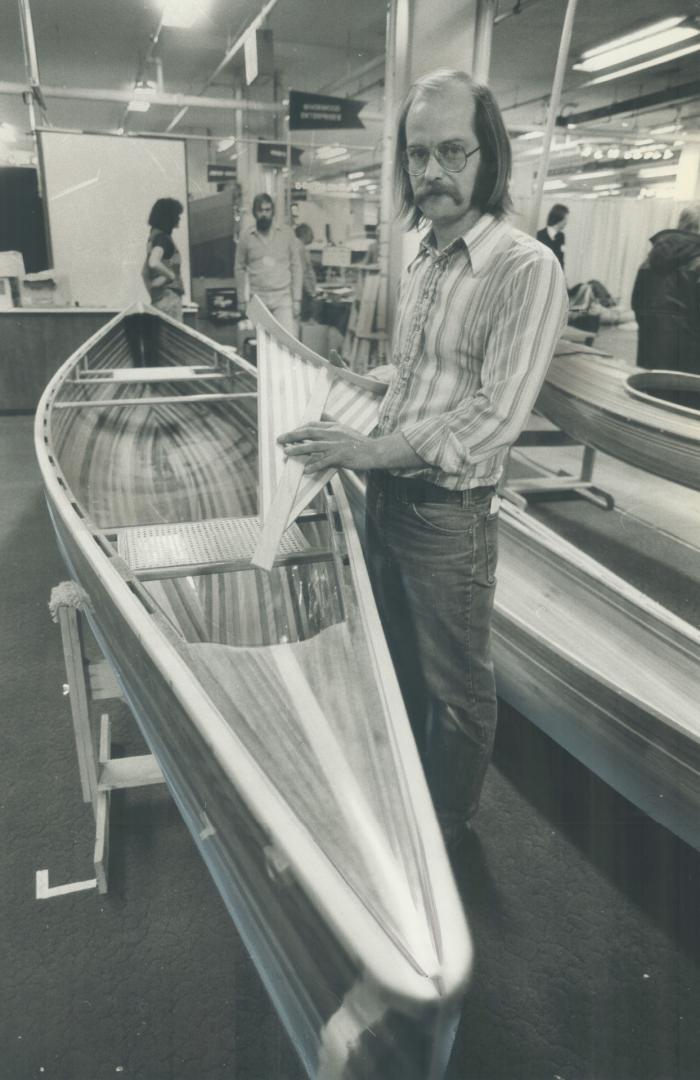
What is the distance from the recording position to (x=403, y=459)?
125cm

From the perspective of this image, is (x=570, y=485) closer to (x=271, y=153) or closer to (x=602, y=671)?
(x=602, y=671)

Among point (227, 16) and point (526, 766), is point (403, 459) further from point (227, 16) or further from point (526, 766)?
point (227, 16)

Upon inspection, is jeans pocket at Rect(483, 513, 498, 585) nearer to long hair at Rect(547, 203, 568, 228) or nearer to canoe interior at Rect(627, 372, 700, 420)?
canoe interior at Rect(627, 372, 700, 420)

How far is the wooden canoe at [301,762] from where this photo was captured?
2.42 ft

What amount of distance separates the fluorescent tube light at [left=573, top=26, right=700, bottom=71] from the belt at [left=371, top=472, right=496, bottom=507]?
6548 mm

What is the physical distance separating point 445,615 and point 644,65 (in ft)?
27.2

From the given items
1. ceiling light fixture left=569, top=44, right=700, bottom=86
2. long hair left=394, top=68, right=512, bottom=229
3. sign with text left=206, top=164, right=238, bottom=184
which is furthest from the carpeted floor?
sign with text left=206, top=164, right=238, bottom=184

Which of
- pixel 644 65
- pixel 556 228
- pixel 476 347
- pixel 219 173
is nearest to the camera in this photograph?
pixel 476 347

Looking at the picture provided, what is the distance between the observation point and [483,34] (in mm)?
3893

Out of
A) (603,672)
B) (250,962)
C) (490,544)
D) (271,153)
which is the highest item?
(271,153)

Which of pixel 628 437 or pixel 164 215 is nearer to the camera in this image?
pixel 628 437

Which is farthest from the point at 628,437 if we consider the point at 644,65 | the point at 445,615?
the point at 644,65

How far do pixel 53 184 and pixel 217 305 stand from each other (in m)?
1.86

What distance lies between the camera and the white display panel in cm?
712
